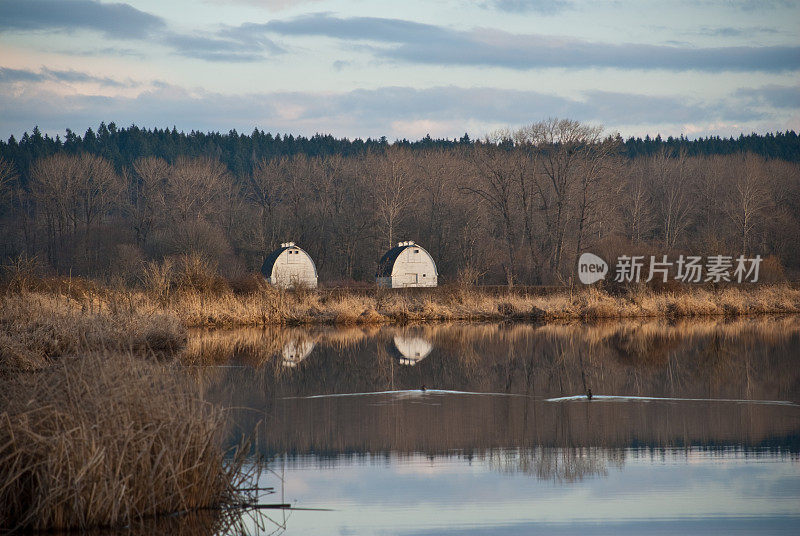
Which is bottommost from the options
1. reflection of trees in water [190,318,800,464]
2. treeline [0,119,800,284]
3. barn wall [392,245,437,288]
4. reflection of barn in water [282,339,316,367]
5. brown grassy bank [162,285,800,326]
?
reflection of barn in water [282,339,316,367]

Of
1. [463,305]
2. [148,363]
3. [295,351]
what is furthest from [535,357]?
[148,363]

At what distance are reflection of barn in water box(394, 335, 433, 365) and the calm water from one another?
0.14m

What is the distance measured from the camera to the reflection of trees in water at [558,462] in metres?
10.7

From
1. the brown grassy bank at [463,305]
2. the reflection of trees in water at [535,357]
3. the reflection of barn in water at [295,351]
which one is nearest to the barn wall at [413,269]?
the brown grassy bank at [463,305]

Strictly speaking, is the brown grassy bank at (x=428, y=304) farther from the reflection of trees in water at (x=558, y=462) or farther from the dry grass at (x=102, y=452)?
the dry grass at (x=102, y=452)

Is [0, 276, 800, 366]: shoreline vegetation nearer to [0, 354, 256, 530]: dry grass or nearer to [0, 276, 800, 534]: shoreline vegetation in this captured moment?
[0, 276, 800, 534]: shoreline vegetation

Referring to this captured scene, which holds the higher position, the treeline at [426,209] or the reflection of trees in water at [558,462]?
the treeline at [426,209]

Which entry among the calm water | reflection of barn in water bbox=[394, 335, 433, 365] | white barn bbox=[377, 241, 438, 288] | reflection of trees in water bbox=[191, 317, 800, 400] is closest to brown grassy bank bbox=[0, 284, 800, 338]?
reflection of trees in water bbox=[191, 317, 800, 400]

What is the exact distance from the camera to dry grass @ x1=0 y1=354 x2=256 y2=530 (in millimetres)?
7566

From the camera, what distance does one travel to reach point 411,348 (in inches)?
1019

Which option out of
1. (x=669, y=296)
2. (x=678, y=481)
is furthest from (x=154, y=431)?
(x=669, y=296)

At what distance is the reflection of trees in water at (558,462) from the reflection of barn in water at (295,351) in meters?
11.1

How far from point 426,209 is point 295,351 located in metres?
48.3

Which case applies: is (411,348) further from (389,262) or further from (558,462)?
(389,262)
